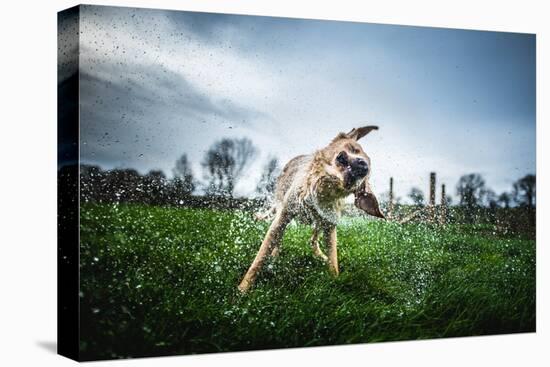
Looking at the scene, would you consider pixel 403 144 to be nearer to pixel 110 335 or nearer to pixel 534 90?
pixel 534 90

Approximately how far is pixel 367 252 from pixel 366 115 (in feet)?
4.47

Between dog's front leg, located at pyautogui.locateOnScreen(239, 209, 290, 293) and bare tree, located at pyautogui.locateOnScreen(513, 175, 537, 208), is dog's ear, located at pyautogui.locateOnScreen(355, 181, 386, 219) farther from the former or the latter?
bare tree, located at pyautogui.locateOnScreen(513, 175, 537, 208)

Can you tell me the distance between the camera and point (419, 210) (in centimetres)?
959

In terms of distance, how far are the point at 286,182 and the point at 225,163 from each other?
2.19ft

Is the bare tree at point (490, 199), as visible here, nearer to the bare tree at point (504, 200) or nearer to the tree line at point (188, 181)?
the bare tree at point (504, 200)

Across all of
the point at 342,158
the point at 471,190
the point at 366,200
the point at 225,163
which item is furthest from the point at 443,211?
the point at 225,163

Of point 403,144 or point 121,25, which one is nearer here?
point 121,25

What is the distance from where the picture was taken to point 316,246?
9078 millimetres

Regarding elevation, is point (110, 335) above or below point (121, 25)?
below

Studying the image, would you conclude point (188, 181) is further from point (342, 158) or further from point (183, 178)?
point (342, 158)

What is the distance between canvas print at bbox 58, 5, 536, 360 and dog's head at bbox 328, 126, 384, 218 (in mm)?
19

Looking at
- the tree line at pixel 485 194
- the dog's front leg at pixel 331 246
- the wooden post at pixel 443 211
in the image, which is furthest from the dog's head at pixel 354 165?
the wooden post at pixel 443 211

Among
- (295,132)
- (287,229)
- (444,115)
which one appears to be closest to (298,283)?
(287,229)

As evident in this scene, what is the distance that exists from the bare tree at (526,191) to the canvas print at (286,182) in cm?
3
